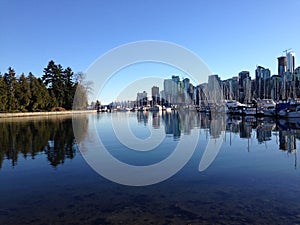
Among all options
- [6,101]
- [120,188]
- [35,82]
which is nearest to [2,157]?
[120,188]

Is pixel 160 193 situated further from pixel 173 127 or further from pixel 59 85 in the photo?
pixel 59 85

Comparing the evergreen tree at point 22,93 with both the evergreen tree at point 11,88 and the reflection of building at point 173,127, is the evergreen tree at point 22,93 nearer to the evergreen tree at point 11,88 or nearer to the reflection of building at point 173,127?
the evergreen tree at point 11,88

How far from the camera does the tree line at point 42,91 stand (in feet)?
234

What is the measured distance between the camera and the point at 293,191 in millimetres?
8156

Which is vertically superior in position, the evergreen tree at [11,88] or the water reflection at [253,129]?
the evergreen tree at [11,88]

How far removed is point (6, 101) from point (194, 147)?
66.7m

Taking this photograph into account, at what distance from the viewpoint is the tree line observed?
71375mm

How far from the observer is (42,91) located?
8138cm

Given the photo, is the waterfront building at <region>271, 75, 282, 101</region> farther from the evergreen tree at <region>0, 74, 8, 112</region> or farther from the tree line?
the evergreen tree at <region>0, 74, 8, 112</region>

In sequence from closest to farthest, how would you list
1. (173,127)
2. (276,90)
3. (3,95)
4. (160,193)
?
1. (160,193)
2. (173,127)
3. (3,95)
4. (276,90)

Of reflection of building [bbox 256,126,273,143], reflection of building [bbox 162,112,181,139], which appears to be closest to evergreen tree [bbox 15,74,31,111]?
reflection of building [bbox 162,112,181,139]

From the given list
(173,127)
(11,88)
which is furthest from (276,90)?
(11,88)

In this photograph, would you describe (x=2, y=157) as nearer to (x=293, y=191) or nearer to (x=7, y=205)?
(x=7, y=205)

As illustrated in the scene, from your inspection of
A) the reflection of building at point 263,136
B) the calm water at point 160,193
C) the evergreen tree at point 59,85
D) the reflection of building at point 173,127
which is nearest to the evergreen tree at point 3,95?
the evergreen tree at point 59,85
